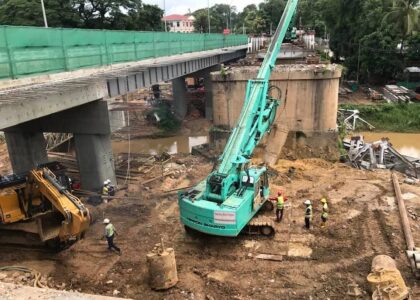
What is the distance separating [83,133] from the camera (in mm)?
18969

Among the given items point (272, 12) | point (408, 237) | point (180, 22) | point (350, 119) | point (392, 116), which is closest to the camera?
point (408, 237)

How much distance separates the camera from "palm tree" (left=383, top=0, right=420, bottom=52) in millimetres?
44938

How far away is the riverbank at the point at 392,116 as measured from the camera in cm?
3906

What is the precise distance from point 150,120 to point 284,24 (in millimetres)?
22335

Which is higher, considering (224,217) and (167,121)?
(224,217)

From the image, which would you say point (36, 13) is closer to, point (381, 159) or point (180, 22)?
point (381, 159)

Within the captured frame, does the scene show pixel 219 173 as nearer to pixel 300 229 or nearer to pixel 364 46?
pixel 300 229

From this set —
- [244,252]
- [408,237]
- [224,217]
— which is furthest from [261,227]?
[408,237]

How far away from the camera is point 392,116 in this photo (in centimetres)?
3997

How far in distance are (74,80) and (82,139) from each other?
3.61 m

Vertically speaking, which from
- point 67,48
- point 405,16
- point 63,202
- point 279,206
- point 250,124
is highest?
point 405,16

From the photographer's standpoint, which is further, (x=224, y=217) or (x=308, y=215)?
(x=308, y=215)

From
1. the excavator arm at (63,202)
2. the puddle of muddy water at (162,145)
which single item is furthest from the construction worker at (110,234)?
the puddle of muddy water at (162,145)

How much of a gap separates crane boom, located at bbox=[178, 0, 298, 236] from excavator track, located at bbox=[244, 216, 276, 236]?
0.04 m
